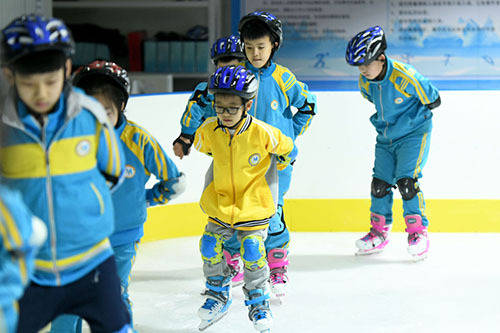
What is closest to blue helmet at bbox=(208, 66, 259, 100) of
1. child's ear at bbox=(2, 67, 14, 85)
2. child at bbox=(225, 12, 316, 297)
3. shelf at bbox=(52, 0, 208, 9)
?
child at bbox=(225, 12, 316, 297)

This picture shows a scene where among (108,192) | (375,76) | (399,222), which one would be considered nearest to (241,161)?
(108,192)

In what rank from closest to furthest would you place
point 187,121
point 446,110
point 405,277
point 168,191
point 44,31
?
point 44,31, point 168,191, point 187,121, point 405,277, point 446,110

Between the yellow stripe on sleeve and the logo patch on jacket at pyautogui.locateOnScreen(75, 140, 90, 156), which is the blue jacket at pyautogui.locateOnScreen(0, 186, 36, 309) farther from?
the yellow stripe on sleeve

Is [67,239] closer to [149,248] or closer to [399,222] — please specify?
[149,248]

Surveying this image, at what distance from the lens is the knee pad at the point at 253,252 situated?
309cm

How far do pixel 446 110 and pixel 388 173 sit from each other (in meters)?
0.85

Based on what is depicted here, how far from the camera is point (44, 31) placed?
1980 mm

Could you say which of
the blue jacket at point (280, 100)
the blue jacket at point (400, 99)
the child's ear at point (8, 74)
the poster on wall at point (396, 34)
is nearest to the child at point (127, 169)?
the child's ear at point (8, 74)

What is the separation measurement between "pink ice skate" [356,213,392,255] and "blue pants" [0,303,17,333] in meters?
3.08

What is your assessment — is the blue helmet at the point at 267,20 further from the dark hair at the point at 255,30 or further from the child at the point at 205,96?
the child at the point at 205,96

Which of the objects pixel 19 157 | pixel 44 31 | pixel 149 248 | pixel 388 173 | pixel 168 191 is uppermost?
pixel 44 31

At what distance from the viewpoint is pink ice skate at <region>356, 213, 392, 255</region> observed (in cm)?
463

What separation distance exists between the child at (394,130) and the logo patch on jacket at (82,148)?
7.60 feet

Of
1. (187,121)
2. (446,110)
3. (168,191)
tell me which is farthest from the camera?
(446,110)
